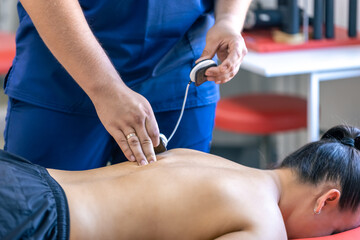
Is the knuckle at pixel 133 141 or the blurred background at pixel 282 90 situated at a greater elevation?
the knuckle at pixel 133 141

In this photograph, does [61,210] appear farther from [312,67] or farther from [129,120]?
[312,67]

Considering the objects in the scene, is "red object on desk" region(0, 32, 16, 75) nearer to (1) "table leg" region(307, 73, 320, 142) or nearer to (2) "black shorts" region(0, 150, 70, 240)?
(1) "table leg" region(307, 73, 320, 142)

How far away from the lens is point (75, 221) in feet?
3.93

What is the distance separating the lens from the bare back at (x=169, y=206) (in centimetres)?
123

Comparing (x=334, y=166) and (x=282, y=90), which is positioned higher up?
(x=334, y=166)

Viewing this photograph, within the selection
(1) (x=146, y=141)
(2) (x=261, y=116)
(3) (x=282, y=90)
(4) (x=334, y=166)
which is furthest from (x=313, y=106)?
(1) (x=146, y=141)

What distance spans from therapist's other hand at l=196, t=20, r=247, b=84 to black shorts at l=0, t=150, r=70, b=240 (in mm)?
456

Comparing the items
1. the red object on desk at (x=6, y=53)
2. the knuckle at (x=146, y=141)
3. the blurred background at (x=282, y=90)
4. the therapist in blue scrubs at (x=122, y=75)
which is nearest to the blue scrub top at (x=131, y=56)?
the therapist in blue scrubs at (x=122, y=75)

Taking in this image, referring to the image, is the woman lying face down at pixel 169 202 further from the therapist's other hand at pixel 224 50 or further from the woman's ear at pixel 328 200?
the therapist's other hand at pixel 224 50

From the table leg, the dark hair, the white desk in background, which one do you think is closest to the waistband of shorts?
the dark hair

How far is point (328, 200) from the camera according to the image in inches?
56.0

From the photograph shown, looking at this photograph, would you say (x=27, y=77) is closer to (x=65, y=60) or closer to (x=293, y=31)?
(x=65, y=60)

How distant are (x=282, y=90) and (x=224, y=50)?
1966 millimetres

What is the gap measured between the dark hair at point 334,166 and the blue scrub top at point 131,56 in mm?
312
